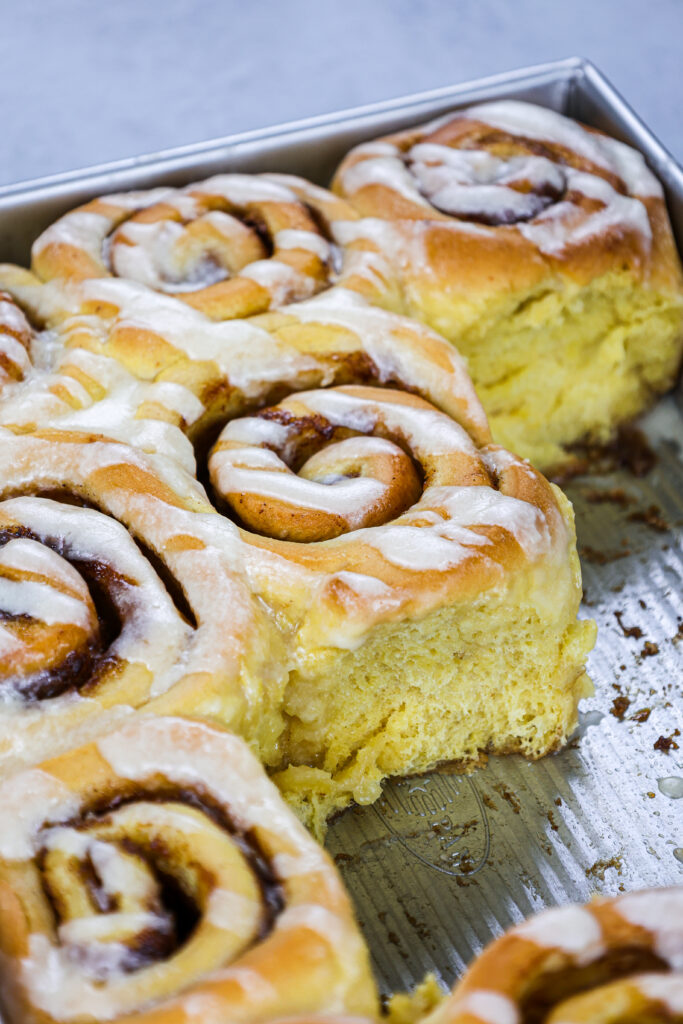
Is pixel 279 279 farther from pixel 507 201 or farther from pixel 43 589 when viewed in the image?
pixel 43 589

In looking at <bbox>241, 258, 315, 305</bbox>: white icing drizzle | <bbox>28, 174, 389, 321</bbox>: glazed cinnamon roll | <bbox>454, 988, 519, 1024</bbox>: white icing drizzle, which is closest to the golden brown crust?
<bbox>28, 174, 389, 321</bbox>: glazed cinnamon roll

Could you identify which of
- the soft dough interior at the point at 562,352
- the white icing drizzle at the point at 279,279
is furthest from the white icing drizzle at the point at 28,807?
the soft dough interior at the point at 562,352

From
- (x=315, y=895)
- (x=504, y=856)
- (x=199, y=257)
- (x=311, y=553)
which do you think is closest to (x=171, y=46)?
(x=199, y=257)

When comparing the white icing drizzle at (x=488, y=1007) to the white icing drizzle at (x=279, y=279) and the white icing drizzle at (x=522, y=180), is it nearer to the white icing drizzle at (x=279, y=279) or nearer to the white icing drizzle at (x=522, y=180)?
the white icing drizzle at (x=279, y=279)

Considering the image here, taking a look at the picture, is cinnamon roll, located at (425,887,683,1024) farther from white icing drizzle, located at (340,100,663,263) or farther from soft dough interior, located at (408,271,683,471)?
white icing drizzle, located at (340,100,663,263)

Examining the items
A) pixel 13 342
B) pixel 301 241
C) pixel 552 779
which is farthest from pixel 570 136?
pixel 552 779

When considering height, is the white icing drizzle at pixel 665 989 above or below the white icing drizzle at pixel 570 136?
below
